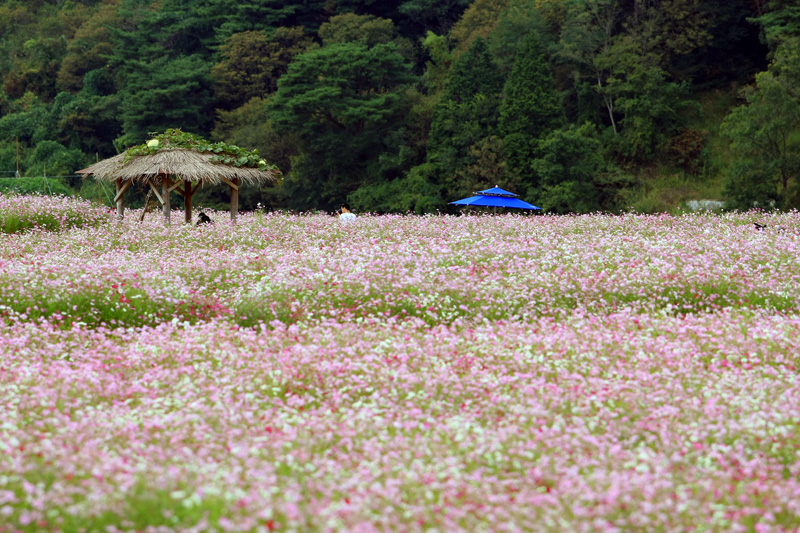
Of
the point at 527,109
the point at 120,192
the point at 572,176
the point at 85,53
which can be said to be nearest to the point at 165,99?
the point at 85,53

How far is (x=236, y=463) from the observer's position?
581cm

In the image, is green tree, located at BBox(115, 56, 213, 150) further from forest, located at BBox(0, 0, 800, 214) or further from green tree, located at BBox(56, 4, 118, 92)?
green tree, located at BBox(56, 4, 118, 92)

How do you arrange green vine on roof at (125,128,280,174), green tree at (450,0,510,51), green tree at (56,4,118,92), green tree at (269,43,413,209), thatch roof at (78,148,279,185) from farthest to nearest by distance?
green tree at (56,4,118,92) → green tree at (450,0,510,51) → green tree at (269,43,413,209) → green vine on roof at (125,128,280,174) → thatch roof at (78,148,279,185)

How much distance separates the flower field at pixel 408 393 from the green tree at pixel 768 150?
22.6 m

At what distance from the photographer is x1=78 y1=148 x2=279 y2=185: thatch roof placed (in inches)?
925

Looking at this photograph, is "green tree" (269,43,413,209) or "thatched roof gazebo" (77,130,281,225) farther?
"green tree" (269,43,413,209)

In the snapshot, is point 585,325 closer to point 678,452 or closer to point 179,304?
point 678,452

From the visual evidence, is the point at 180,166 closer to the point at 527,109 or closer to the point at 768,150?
the point at 527,109

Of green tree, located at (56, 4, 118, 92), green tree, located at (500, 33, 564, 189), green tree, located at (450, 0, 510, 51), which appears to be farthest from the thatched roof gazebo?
green tree, located at (56, 4, 118, 92)

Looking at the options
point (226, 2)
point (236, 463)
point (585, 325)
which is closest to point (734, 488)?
point (236, 463)

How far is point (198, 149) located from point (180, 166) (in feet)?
4.13

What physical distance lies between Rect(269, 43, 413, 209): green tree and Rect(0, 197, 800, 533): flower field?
3547 cm

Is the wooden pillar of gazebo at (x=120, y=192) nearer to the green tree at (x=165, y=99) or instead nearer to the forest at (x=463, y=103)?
the forest at (x=463, y=103)

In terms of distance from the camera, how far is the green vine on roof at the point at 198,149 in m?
24.2
